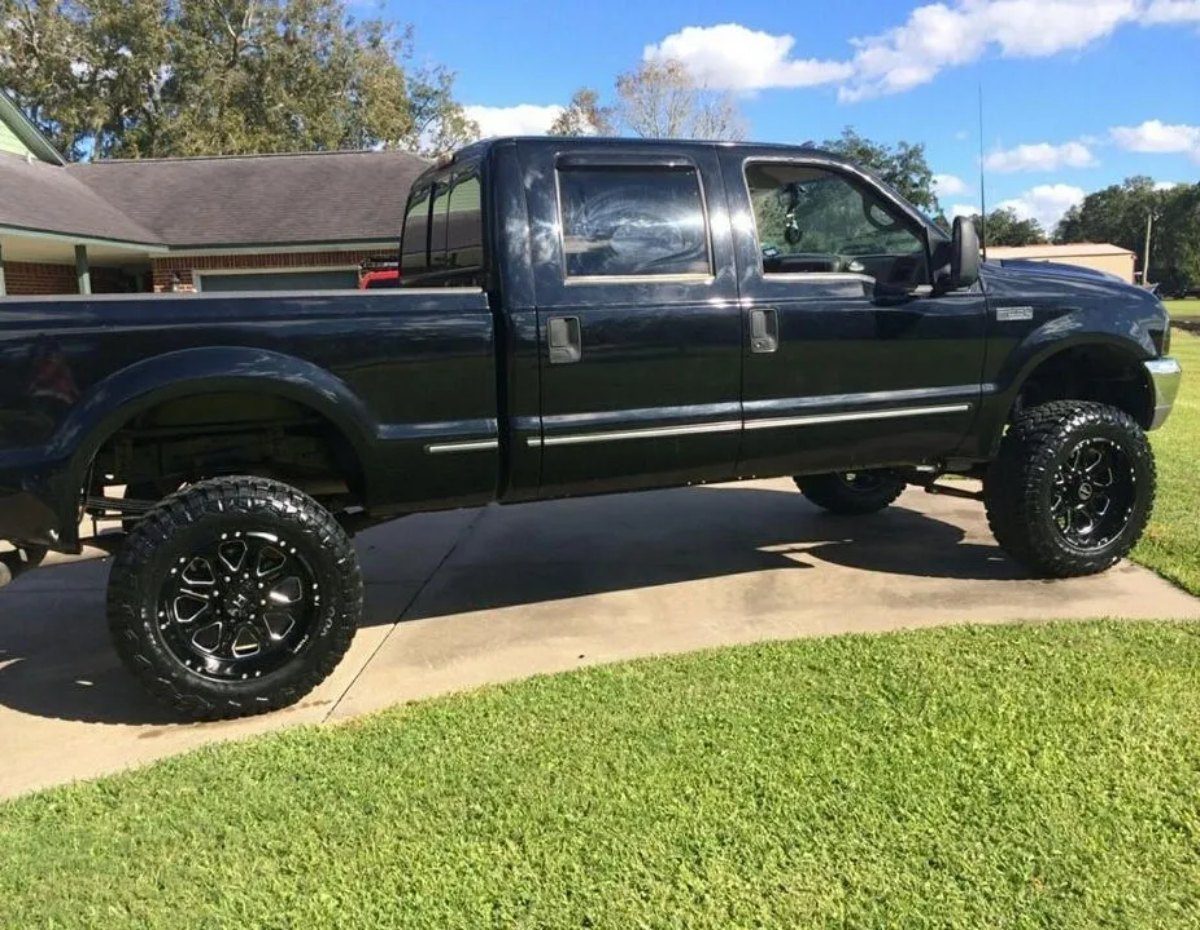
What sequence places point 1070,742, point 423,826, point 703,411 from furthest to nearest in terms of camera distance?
point 703,411 → point 1070,742 → point 423,826

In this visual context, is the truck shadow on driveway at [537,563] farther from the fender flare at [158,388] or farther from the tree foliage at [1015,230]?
the tree foliage at [1015,230]

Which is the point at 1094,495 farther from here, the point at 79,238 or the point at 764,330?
the point at 79,238

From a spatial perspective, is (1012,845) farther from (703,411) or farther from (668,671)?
(703,411)

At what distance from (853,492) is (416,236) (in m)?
3.20

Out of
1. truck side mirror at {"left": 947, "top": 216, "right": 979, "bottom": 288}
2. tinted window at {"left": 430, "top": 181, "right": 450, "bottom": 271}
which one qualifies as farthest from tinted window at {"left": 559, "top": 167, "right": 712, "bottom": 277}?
truck side mirror at {"left": 947, "top": 216, "right": 979, "bottom": 288}

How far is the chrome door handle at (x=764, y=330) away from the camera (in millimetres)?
4191

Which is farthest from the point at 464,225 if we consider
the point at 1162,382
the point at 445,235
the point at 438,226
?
the point at 1162,382

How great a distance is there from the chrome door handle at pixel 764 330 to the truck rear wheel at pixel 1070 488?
1.49 metres

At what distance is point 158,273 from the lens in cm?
1661

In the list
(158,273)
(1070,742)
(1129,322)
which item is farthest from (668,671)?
(158,273)

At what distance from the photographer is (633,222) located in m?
4.11

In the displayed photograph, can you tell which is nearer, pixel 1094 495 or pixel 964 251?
pixel 964 251

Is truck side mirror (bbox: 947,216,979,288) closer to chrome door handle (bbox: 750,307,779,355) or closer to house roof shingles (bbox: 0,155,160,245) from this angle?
chrome door handle (bbox: 750,307,779,355)

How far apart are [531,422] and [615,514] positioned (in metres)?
2.97
